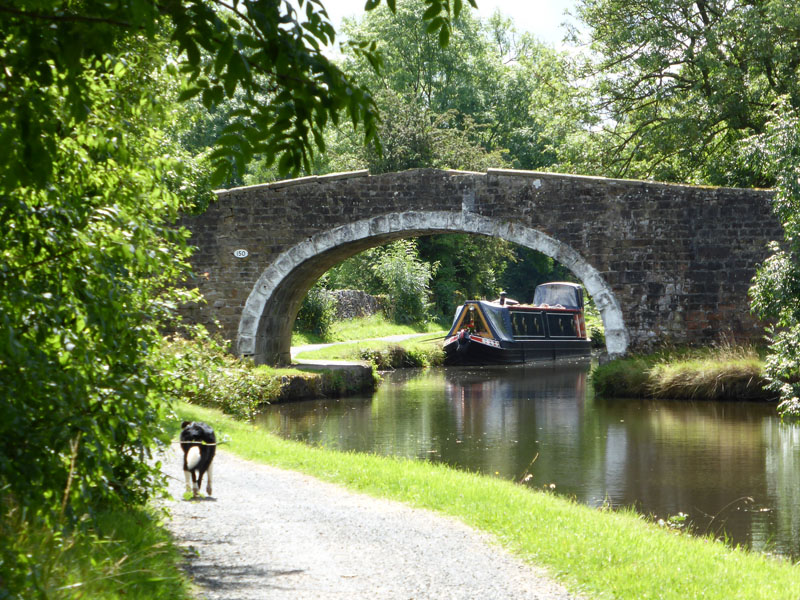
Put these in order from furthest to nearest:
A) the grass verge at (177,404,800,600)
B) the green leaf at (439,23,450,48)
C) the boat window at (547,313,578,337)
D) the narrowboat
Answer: the boat window at (547,313,578,337), the narrowboat, the grass verge at (177,404,800,600), the green leaf at (439,23,450,48)

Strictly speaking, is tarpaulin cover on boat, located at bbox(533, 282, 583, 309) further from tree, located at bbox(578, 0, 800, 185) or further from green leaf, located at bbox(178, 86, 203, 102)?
green leaf, located at bbox(178, 86, 203, 102)

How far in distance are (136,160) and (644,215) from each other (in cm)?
1146

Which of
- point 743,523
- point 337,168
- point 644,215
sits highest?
point 337,168

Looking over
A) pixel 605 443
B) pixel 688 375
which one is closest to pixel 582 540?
pixel 605 443

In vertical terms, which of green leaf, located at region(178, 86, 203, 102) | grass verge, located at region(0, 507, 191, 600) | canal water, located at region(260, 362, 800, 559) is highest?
green leaf, located at region(178, 86, 203, 102)

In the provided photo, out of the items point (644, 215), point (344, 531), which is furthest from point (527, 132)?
point (344, 531)

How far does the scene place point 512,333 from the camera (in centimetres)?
2370

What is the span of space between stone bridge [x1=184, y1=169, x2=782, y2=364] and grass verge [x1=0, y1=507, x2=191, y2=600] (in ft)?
36.8

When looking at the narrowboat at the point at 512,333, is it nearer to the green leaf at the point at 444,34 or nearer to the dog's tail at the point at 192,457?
the dog's tail at the point at 192,457

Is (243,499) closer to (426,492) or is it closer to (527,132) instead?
(426,492)

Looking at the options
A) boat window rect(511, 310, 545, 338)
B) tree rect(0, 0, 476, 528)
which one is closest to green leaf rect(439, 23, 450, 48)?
tree rect(0, 0, 476, 528)

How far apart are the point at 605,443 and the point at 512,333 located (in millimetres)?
13135

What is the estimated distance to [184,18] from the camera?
2572mm

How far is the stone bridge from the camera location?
14391 mm
